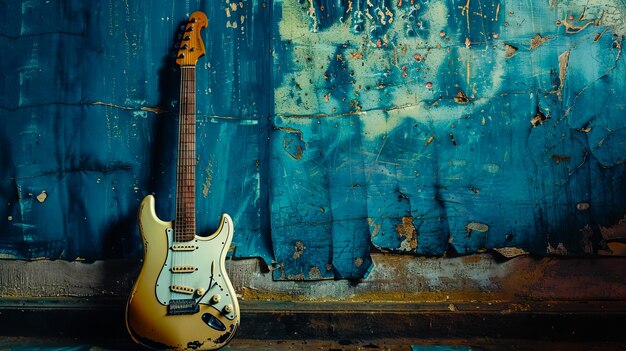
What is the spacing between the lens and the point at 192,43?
219cm

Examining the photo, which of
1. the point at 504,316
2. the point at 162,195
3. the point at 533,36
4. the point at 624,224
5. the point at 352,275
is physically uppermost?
the point at 533,36

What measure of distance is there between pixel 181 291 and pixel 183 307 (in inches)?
2.9

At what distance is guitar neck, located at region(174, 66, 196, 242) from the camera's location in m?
2.05

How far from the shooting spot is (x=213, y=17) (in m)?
2.29

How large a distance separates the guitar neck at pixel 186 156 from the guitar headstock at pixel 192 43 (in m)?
0.04

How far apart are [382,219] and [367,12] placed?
1.10 m

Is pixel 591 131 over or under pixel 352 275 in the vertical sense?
over

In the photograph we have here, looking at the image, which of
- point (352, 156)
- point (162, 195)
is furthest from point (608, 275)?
point (162, 195)

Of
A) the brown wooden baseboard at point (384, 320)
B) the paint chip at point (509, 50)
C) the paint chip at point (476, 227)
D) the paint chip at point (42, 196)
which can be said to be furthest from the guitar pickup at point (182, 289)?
the paint chip at point (509, 50)

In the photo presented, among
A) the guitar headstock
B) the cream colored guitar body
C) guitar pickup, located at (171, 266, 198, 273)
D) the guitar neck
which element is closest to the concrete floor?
the cream colored guitar body

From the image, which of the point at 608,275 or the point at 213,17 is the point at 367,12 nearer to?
the point at 213,17

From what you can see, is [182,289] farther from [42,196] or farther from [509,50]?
[509,50]

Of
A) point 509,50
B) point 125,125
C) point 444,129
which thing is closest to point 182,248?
point 125,125

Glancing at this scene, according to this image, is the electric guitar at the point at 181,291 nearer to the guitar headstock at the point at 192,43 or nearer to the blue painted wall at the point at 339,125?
the blue painted wall at the point at 339,125
